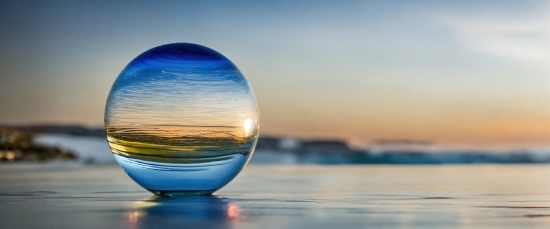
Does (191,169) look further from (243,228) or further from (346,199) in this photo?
(243,228)

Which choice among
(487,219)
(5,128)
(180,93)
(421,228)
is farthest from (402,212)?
(5,128)

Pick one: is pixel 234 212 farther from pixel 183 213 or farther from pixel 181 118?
pixel 181 118

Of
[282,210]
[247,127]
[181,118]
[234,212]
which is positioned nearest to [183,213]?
[234,212]

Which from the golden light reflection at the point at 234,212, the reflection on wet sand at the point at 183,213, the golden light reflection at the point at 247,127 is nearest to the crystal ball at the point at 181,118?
the golden light reflection at the point at 247,127

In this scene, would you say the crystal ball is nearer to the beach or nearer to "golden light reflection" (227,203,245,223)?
the beach

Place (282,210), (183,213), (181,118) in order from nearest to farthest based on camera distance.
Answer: (183,213) < (282,210) < (181,118)
